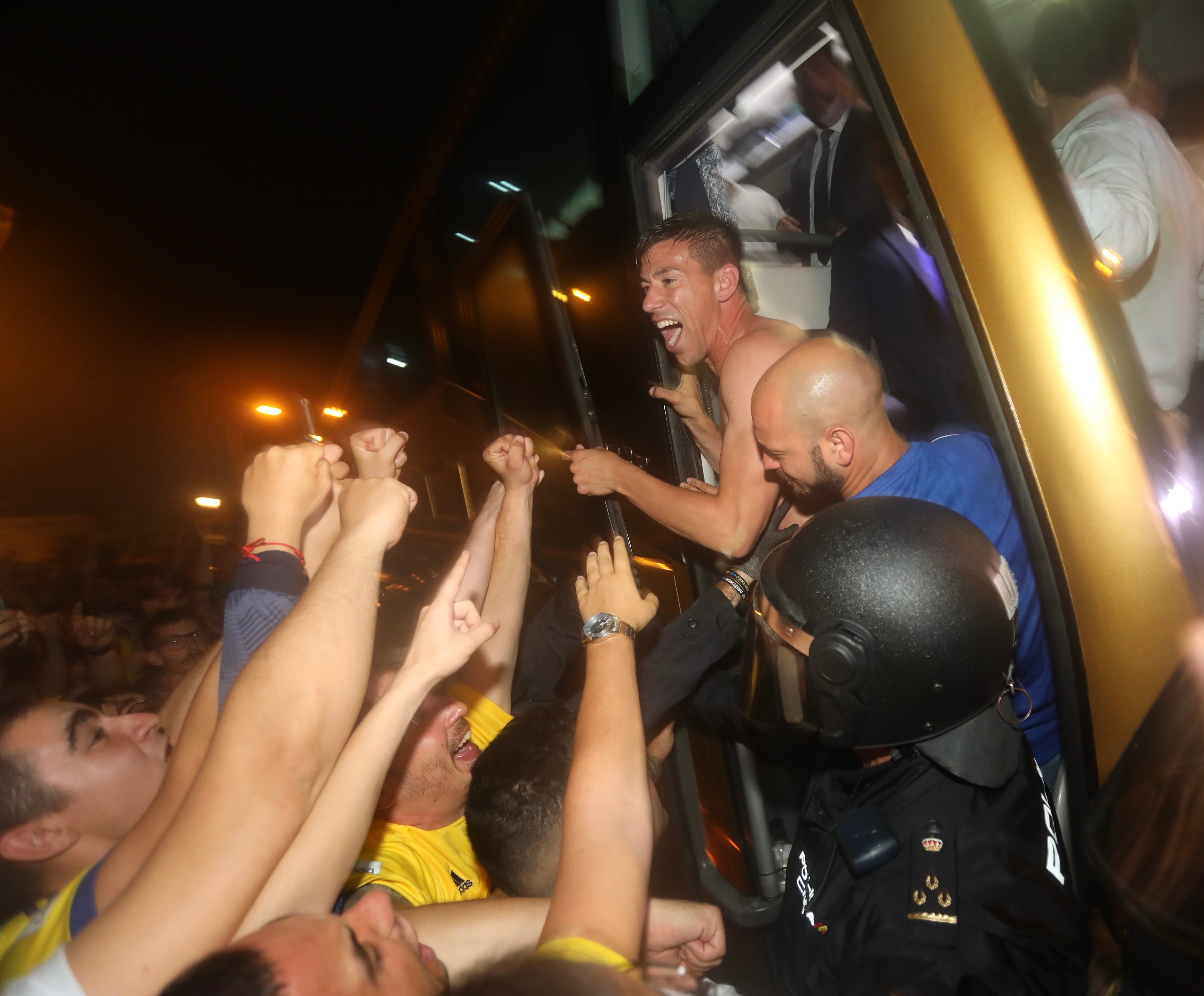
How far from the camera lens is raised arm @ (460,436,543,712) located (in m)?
2.10

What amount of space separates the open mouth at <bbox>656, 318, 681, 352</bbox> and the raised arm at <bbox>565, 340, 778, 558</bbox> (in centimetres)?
17

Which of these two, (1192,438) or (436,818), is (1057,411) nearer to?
(1192,438)

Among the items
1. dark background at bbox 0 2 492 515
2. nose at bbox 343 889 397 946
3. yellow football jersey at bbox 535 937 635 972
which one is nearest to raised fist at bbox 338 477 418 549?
nose at bbox 343 889 397 946

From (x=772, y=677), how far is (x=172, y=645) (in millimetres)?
3726

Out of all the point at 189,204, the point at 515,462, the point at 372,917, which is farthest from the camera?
the point at 189,204

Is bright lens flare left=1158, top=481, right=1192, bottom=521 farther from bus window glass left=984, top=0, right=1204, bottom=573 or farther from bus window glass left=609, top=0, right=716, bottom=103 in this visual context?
bus window glass left=609, top=0, right=716, bottom=103

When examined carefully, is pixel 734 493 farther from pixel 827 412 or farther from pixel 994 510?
pixel 994 510

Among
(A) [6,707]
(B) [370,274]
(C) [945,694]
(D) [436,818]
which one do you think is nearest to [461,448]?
(B) [370,274]

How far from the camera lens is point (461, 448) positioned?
2.97m

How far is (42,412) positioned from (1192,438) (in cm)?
508

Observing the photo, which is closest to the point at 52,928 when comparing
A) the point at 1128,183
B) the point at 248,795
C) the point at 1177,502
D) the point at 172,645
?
the point at 248,795

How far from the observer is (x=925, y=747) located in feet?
4.09

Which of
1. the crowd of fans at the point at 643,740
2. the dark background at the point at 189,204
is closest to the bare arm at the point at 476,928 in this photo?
the crowd of fans at the point at 643,740

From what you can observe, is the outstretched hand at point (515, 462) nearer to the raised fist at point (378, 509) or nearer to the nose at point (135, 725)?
the raised fist at point (378, 509)
